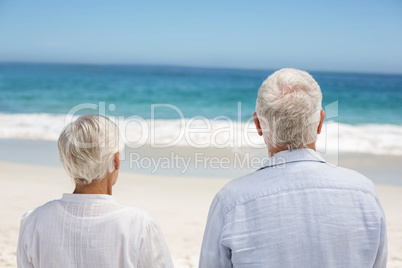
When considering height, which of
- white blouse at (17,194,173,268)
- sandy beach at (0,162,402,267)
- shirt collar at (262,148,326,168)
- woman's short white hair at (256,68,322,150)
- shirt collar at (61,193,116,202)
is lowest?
sandy beach at (0,162,402,267)

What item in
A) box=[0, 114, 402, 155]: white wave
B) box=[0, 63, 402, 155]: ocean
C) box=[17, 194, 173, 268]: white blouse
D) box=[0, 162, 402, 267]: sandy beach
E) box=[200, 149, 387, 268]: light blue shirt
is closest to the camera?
box=[200, 149, 387, 268]: light blue shirt

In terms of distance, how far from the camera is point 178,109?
1476cm

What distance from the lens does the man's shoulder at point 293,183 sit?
1.27m

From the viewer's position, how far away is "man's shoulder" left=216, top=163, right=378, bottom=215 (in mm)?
1273

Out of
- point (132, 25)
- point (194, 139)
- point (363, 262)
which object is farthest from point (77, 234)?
point (132, 25)

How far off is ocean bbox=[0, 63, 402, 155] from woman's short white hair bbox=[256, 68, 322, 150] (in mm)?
5731

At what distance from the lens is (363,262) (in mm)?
1274

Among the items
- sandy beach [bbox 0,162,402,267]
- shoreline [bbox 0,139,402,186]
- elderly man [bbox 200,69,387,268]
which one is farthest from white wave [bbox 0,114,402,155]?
elderly man [bbox 200,69,387,268]

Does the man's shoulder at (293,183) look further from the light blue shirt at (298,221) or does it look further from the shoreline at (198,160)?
the shoreline at (198,160)

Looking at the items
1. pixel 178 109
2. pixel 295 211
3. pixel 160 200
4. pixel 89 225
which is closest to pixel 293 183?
pixel 295 211

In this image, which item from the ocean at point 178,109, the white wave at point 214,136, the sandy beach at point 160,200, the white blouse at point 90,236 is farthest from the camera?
the ocean at point 178,109

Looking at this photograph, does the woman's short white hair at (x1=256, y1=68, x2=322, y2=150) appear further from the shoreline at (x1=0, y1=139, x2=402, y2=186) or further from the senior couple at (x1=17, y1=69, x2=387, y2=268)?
the shoreline at (x1=0, y1=139, x2=402, y2=186)

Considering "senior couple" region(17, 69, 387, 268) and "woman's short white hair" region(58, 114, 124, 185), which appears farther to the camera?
"woman's short white hair" region(58, 114, 124, 185)

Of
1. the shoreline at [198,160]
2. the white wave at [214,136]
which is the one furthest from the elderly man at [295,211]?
the white wave at [214,136]
